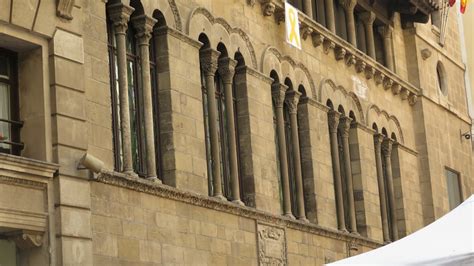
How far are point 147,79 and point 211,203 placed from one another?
258 cm

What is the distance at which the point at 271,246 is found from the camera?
23984mm

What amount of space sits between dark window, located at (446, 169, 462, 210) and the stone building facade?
0.08 metres

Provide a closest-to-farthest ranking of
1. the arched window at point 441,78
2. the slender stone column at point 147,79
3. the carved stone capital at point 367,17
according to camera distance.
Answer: the slender stone column at point 147,79 < the carved stone capital at point 367,17 < the arched window at point 441,78

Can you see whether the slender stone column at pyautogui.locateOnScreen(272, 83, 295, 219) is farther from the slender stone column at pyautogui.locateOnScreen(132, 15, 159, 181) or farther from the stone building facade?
the slender stone column at pyautogui.locateOnScreen(132, 15, 159, 181)

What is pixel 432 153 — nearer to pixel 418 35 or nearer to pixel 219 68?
pixel 418 35

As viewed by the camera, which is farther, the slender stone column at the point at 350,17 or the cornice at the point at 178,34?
the slender stone column at the point at 350,17

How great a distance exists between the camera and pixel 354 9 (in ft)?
103

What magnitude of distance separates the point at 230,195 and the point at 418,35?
12.9m

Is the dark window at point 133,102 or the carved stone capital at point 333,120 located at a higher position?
the carved stone capital at point 333,120

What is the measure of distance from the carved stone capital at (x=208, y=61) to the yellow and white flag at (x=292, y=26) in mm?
3307

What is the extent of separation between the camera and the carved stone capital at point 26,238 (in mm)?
17188

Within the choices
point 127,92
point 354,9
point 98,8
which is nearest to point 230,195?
point 127,92

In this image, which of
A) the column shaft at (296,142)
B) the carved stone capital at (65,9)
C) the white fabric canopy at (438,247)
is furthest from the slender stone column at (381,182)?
the white fabric canopy at (438,247)

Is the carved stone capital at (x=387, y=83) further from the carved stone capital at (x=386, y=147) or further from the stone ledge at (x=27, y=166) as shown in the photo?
the stone ledge at (x=27, y=166)
